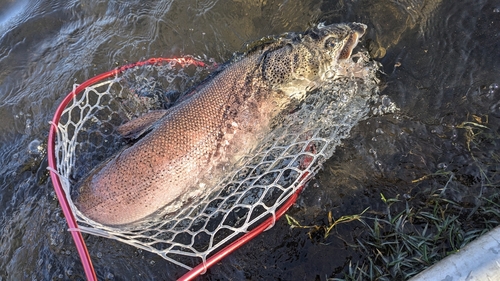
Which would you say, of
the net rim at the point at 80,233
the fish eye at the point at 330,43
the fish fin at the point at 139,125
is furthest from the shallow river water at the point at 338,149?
the fish fin at the point at 139,125

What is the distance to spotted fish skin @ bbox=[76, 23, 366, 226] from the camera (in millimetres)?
2994

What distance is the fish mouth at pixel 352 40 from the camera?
12.0 ft

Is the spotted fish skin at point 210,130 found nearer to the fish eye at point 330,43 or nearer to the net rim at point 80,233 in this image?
the fish eye at point 330,43

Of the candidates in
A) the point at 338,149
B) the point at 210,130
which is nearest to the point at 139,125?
the point at 210,130

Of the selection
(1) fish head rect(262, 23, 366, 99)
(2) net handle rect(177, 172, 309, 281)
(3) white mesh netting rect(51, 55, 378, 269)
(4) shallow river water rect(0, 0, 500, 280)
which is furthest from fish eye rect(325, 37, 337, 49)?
(2) net handle rect(177, 172, 309, 281)

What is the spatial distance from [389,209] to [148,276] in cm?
214

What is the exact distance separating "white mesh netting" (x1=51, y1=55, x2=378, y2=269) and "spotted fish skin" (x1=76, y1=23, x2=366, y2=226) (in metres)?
0.12

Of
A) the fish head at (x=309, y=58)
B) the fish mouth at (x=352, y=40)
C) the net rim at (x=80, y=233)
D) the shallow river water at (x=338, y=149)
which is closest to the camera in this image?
the net rim at (x=80, y=233)

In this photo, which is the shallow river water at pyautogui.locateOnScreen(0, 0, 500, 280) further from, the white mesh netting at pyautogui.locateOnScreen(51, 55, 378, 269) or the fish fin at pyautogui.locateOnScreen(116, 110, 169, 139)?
the fish fin at pyautogui.locateOnScreen(116, 110, 169, 139)

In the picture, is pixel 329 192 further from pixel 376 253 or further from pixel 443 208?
pixel 443 208

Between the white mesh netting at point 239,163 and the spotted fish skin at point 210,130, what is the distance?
124 millimetres

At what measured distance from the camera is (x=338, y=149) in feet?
11.6

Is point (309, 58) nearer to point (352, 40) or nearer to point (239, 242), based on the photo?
point (352, 40)

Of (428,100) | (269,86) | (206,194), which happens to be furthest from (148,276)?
(428,100)
